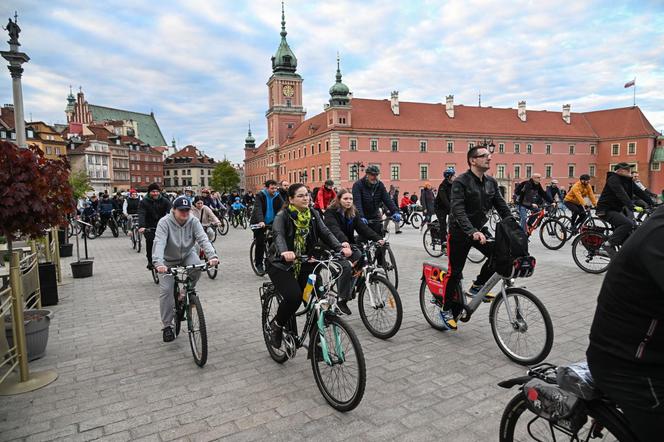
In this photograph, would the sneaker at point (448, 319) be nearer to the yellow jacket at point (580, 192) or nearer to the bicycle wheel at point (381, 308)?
the bicycle wheel at point (381, 308)

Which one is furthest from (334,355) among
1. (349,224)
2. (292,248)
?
(349,224)

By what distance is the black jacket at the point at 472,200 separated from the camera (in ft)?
15.8

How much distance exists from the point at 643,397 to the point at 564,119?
3441 inches

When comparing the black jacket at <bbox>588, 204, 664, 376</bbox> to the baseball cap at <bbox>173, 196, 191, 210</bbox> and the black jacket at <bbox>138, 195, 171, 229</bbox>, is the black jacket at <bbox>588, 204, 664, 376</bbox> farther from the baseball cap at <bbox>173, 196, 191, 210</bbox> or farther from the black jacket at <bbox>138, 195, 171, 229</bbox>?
the black jacket at <bbox>138, 195, 171, 229</bbox>

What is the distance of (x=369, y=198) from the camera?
8.02 meters

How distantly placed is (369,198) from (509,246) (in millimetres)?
3948

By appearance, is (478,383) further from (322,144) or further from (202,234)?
(322,144)

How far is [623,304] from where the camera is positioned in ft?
5.47

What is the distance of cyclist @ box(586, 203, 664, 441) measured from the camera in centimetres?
157

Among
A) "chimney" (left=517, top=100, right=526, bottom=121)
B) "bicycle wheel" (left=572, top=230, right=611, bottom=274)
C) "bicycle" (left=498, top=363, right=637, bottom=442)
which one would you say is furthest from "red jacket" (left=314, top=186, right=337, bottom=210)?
"chimney" (left=517, top=100, right=526, bottom=121)

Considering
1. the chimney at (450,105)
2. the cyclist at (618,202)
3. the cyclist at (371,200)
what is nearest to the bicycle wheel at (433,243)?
the cyclist at (371,200)

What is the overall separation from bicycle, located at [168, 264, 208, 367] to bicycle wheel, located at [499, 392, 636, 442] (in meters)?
3.11

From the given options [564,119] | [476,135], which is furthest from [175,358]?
[564,119]

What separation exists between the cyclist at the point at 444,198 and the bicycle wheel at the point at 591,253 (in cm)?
278
